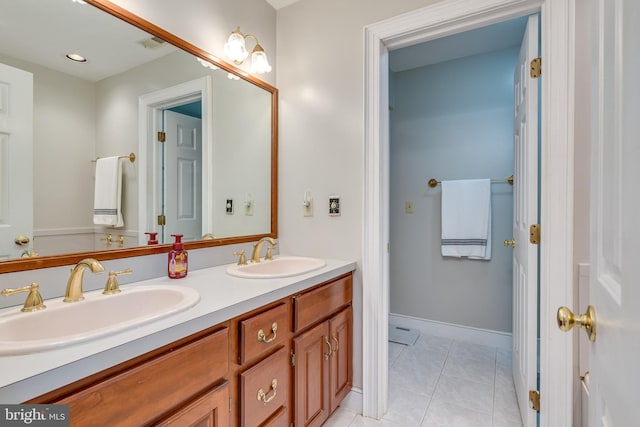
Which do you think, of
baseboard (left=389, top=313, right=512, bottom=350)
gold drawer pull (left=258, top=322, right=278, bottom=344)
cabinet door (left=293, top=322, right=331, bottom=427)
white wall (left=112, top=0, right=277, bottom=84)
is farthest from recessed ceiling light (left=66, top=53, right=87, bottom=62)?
baseboard (left=389, top=313, right=512, bottom=350)

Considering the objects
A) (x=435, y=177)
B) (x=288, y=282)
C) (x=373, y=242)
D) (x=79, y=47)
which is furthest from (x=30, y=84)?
(x=435, y=177)

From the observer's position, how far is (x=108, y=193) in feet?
4.08

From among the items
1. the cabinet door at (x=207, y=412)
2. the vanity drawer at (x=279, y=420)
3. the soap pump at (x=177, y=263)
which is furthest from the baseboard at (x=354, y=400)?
the soap pump at (x=177, y=263)

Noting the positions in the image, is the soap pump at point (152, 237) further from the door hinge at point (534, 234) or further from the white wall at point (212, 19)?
the door hinge at point (534, 234)

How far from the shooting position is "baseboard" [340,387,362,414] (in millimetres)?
1737

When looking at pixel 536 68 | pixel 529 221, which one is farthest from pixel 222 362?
pixel 536 68

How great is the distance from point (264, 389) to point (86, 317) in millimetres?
631

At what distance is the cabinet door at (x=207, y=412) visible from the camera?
81 centimetres

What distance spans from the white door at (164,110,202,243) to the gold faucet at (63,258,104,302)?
45cm

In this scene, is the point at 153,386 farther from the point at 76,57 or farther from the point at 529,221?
the point at 529,221

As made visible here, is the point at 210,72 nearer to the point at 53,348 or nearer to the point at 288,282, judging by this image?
the point at 288,282

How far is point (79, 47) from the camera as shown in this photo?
45.7 inches

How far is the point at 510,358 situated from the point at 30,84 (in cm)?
313

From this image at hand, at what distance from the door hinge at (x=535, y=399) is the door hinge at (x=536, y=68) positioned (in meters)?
1.45
